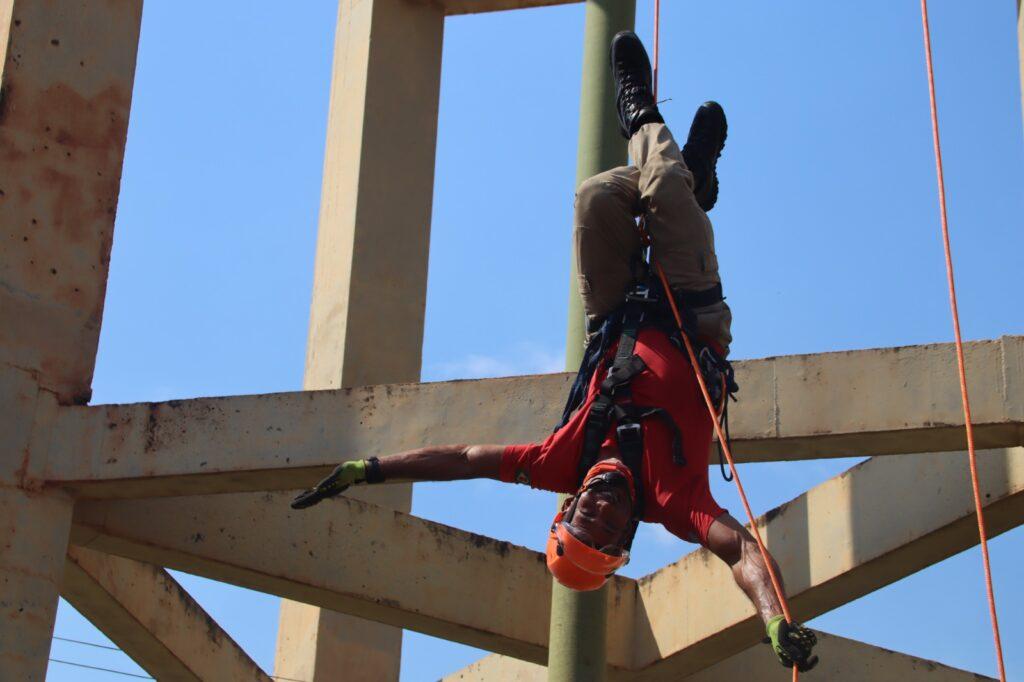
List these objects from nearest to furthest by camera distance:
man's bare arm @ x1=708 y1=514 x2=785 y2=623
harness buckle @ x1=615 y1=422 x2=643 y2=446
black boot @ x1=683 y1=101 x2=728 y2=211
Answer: man's bare arm @ x1=708 y1=514 x2=785 y2=623 → harness buckle @ x1=615 y1=422 x2=643 y2=446 → black boot @ x1=683 y1=101 x2=728 y2=211

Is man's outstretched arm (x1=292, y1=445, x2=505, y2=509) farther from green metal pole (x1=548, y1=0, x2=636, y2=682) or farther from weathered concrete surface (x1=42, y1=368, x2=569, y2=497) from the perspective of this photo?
green metal pole (x1=548, y1=0, x2=636, y2=682)

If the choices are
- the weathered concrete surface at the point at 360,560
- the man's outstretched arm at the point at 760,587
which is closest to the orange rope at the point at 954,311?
the man's outstretched arm at the point at 760,587

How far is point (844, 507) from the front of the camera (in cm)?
935

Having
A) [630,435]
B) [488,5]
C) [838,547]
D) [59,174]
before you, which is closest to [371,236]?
[488,5]

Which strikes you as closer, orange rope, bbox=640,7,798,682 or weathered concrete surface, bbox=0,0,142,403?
orange rope, bbox=640,7,798,682

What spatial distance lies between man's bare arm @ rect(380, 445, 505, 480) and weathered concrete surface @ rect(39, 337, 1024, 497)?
1.68m

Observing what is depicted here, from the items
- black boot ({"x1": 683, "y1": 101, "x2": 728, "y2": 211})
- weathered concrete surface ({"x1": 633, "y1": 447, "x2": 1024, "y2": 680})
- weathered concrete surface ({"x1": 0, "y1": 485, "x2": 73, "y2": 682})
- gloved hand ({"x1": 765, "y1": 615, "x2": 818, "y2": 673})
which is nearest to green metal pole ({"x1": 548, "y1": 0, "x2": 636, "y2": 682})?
weathered concrete surface ({"x1": 633, "y1": 447, "x2": 1024, "y2": 680})

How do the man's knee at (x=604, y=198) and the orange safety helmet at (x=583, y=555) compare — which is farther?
the man's knee at (x=604, y=198)

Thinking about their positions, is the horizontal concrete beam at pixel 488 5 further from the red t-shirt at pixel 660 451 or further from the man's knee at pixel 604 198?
the red t-shirt at pixel 660 451

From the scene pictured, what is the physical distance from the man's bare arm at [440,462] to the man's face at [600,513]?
471 mm

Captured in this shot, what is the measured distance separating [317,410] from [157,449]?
2.70 ft

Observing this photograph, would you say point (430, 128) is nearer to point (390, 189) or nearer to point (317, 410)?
point (390, 189)

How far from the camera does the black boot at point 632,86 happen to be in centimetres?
716

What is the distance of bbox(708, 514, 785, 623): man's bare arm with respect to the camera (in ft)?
18.9
